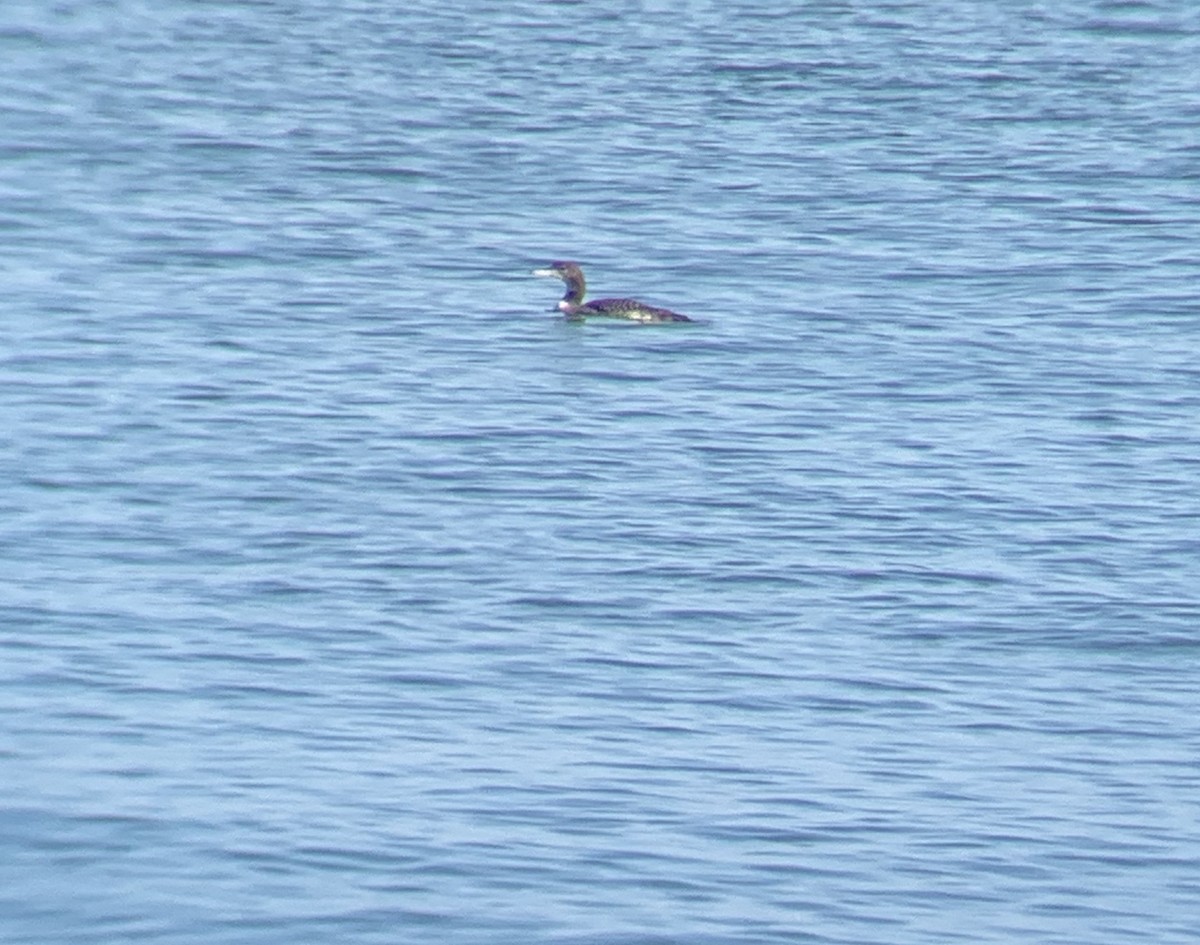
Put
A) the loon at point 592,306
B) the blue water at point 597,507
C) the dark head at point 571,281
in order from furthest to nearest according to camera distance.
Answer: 1. the dark head at point 571,281
2. the loon at point 592,306
3. the blue water at point 597,507

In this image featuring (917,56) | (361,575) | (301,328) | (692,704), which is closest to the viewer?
(692,704)

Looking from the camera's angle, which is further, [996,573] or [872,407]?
[872,407]

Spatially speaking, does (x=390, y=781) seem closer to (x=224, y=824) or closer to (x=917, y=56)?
(x=224, y=824)

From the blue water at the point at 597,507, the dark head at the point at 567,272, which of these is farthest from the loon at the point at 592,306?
the blue water at the point at 597,507

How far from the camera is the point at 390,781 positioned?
10.3 m

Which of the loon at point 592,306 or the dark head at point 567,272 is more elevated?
the dark head at point 567,272

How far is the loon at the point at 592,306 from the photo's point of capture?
20.8m

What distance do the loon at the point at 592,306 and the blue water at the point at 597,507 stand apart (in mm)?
256

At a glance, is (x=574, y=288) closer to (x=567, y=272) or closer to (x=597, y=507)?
(x=567, y=272)

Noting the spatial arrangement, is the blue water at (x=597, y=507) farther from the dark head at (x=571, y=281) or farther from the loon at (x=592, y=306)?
the dark head at (x=571, y=281)

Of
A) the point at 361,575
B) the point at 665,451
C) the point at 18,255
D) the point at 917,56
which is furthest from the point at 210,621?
the point at 917,56

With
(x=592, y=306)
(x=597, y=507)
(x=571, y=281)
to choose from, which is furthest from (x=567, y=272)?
(x=597, y=507)

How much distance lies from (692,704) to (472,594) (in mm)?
2014

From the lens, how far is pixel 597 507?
15312 millimetres
